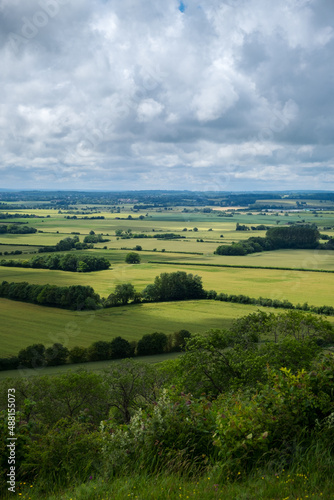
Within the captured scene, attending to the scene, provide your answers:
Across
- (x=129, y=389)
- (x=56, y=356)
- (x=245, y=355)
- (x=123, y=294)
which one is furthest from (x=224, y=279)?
(x=245, y=355)

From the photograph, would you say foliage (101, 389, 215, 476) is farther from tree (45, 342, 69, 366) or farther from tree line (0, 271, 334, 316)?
tree line (0, 271, 334, 316)

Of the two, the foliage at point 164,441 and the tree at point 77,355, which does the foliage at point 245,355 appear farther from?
the tree at point 77,355

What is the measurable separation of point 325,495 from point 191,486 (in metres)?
2.53

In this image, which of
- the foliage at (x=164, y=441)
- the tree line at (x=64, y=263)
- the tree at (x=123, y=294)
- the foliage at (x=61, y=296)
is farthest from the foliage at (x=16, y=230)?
the foliage at (x=164, y=441)

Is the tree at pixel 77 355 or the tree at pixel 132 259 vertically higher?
the tree at pixel 132 259

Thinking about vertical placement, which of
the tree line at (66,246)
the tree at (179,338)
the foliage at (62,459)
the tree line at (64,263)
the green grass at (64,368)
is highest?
the foliage at (62,459)

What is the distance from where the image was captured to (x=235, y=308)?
68.7 metres

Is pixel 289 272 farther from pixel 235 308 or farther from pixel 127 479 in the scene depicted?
pixel 127 479

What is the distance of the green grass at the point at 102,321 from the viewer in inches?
2057

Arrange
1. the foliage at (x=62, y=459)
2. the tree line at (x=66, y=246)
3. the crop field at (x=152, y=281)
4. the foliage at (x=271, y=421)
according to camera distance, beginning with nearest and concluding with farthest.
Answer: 1. the foliage at (x=271, y=421)
2. the foliage at (x=62, y=459)
3. the crop field at (x=152, y=281)
4. the tree line at (x=66, y=246)

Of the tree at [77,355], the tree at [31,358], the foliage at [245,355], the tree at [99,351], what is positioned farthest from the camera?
the tree at [99,351]

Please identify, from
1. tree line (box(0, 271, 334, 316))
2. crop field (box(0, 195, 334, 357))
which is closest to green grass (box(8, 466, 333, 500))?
crop field (box(0, 195, 334, 357))

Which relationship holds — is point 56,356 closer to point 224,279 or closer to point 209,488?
point 209,488

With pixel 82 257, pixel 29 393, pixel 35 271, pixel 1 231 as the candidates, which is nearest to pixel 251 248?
pixel 82 257
